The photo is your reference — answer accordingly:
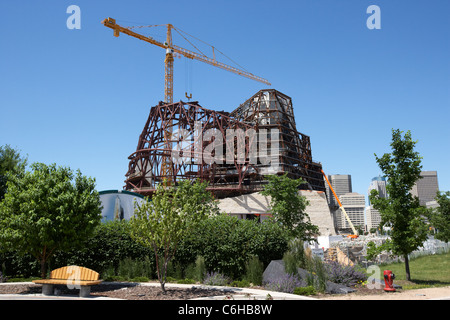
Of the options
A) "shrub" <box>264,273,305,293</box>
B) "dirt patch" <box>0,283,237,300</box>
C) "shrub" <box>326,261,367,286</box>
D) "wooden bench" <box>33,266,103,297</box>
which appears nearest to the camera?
"dirt patch" <box>0,283,237,300</box>

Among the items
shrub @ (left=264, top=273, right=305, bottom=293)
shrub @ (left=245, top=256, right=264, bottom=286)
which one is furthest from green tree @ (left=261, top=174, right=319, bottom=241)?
shrub @ (left=264, top=273, right=305, bottom=293)

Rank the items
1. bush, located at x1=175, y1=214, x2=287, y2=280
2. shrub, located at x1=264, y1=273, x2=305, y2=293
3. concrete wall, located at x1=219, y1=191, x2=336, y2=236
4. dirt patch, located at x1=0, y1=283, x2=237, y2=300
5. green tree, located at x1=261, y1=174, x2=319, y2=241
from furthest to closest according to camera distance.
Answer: concrete wall, located at x1=219, y1=191, x2=336, y2=236 < green tree, located at x1=261, y1=174, x2=319, y2=241 < bush, located at x1=175, y1=214, x2=287, y2=280 < shrub, located at x1=264, y1=273, x2=305, y2=293 < dirt patch, located at x1=0, y1=283, x2=237, y2=300

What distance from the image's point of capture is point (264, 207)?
221 ft

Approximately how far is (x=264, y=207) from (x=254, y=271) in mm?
50665

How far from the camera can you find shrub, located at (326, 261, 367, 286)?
1670cm

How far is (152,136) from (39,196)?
194 feet

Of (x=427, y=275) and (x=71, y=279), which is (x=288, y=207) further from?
(x=71, y=279)

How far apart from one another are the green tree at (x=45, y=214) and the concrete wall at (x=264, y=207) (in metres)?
48.6

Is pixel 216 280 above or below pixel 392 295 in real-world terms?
above

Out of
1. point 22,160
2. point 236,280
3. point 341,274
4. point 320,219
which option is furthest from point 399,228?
point 320,219

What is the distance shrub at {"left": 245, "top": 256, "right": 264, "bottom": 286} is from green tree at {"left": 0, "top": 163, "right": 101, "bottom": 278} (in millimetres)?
7850

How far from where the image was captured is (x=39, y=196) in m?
15.9

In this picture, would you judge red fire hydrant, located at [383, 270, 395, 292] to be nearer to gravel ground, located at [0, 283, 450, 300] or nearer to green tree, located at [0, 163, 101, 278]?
gravel ground, located at [0, 283, 450, 300]

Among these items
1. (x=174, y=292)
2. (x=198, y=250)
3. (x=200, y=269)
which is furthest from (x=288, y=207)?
(x=174, y=292)
